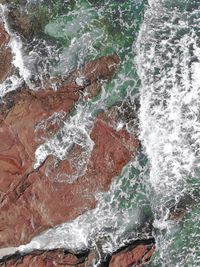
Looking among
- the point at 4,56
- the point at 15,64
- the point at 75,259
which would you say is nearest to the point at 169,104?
the point at 15,64

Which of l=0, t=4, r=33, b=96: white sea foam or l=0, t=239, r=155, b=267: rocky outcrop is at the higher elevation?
l=0, t=4, r=33, b=96: white sea foam

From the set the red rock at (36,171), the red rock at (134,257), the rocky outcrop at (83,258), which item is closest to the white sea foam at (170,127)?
the red rock at (134,257)

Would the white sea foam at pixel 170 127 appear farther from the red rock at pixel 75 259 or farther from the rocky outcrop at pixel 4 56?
the rocky outcrop at pixel 4 56

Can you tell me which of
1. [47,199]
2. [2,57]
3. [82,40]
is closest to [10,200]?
[47,199]

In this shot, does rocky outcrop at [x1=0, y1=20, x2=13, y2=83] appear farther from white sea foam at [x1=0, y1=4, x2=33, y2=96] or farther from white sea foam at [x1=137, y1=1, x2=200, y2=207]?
white sea foam at [x1=137, y1=1, x2=200, y2=207]

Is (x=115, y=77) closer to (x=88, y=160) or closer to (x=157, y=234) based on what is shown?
(x=88, y=160)

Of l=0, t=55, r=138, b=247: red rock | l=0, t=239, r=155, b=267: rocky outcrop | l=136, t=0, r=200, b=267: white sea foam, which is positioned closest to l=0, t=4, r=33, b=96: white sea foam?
l=0, t=55, r=138, b=247: red rock
